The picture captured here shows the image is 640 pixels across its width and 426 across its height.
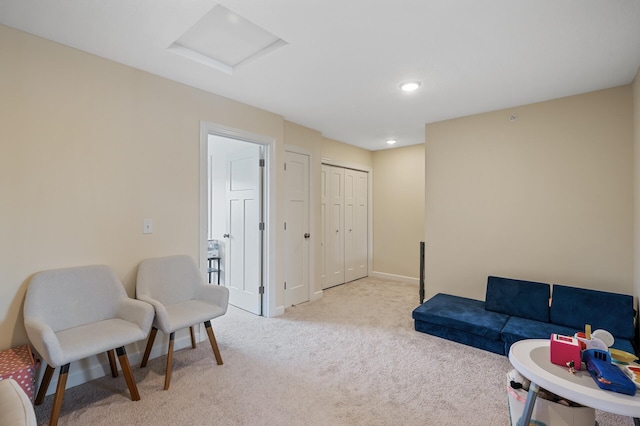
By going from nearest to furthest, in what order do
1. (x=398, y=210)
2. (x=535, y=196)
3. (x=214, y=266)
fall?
(x=535, y=196)
(x=214, y=266)
(x=398, y=210)

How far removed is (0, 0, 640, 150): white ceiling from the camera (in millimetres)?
1714

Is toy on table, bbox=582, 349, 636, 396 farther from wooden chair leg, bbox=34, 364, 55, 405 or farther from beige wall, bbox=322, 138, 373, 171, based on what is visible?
beige wall, bbox=322, 138, 373, 171

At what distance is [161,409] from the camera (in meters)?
1.94

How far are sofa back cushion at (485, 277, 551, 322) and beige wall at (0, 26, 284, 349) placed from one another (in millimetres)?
3061

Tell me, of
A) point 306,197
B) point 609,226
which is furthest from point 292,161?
point 609,226

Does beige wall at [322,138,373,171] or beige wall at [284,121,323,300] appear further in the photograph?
beige wall at [322,138,373,171]

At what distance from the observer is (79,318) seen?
210 cm

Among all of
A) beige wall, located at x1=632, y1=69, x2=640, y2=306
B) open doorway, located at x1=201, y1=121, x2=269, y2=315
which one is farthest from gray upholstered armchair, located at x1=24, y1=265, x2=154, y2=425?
beige wall, located at x1=632, y1=69, x2=640, y2=306

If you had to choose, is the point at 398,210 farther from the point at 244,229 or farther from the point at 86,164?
the point at 86,164

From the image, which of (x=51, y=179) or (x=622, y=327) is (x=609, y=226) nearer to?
(x=622, y=327)

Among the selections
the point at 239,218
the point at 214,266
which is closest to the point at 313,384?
the point at 239,218

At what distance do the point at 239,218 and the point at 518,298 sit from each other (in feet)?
10.8

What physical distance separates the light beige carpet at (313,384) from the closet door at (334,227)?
1.70 meters

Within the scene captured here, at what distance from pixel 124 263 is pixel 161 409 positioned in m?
1.14
